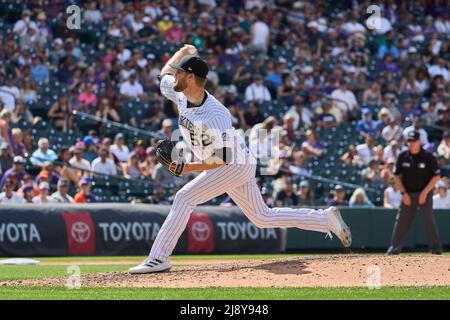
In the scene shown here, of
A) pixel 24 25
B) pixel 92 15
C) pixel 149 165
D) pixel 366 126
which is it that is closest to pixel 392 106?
pixel 366 126

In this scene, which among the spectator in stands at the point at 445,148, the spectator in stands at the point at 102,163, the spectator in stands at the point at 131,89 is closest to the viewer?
the spectator in stands at the point at 102,163

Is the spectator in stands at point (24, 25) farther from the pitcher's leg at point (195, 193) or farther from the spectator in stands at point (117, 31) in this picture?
the pitcher's leg at point (195, 193)

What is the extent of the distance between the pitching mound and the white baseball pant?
40 cm

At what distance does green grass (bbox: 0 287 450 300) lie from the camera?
822 centimetres

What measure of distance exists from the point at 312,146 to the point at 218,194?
12.1 m

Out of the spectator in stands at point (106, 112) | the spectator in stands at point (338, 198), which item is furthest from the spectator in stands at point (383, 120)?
the spectator in stands at point (106, 112)

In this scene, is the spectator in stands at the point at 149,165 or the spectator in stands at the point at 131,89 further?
the spectator in stands at the point at 131,89

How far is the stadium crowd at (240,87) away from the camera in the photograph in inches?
774

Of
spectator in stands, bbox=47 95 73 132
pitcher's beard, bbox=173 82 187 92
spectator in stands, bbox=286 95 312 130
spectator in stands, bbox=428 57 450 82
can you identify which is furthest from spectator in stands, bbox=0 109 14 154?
spectator in stands, bbox=428 57 450 82

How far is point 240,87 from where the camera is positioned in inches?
937

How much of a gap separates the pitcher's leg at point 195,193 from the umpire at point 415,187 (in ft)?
19.6

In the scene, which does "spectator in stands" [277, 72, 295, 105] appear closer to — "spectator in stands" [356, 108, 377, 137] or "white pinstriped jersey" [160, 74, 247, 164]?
"spectator in stands" [356, 108, 377, 137]

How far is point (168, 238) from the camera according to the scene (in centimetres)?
997
